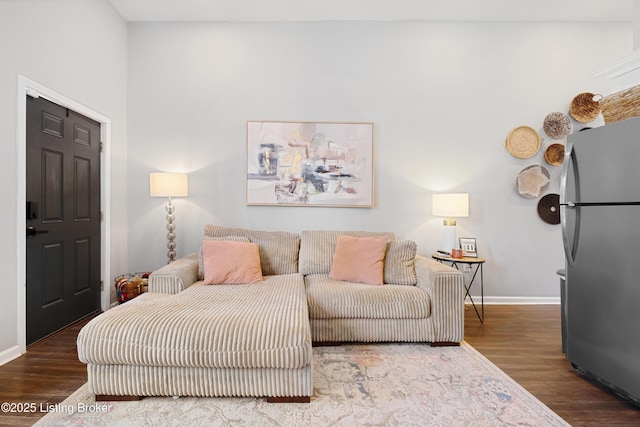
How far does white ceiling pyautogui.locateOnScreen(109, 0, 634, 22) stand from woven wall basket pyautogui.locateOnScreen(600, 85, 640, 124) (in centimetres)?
193

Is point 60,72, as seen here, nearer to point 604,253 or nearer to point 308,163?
point 308,163

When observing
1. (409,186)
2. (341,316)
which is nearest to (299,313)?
(341,316)

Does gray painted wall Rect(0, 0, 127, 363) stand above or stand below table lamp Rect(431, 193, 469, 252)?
above

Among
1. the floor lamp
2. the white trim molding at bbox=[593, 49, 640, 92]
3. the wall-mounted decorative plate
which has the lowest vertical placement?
the wall-mounted decorative plate

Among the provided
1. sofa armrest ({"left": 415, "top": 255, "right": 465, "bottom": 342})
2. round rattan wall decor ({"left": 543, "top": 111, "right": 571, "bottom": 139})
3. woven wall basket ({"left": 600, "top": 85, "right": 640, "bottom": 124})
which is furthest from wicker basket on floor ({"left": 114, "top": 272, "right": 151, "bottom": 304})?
round rattan wall decor ({"left": 543, "top": 111, "right": 571, "bottom": 139})

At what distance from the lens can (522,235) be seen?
3.65 meters

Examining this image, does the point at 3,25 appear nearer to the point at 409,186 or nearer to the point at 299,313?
the point at 299,313

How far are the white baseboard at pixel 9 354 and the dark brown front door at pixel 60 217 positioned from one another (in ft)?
0.49

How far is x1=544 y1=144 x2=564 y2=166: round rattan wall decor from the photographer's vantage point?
11.8ft

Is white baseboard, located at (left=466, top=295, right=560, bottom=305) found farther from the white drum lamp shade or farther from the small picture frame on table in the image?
the white drum lamp shade

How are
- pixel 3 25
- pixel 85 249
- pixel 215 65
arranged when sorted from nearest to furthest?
pixel 3 25, pixel 85 249, pixel 215 65

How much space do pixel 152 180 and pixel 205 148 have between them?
0.67m

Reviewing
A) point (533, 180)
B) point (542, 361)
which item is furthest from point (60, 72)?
point (533, 180)

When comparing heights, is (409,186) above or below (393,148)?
below
